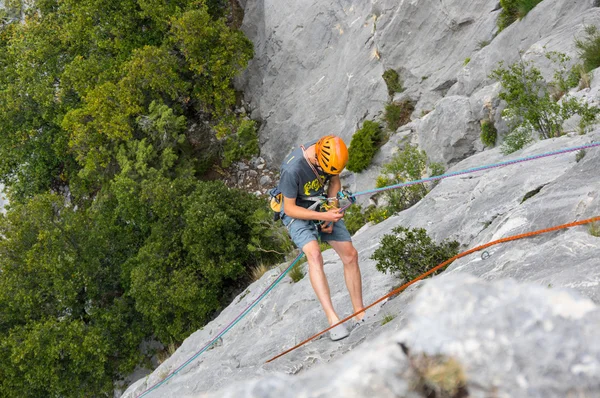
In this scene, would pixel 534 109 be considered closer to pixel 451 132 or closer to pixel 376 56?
pixel 451 132

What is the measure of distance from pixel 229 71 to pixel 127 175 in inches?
215

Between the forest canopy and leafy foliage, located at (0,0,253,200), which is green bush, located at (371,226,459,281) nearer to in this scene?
the forest canopy

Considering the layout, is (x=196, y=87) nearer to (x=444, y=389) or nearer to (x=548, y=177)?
(x=548, y=177)

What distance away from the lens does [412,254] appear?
6582 millimetres

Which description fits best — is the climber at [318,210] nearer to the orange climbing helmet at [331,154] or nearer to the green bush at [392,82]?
the orange climbing helmet at [331,154]

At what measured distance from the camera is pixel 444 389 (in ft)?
5.72

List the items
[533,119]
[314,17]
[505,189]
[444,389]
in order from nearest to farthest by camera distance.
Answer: [444,389] < [505,189] < [533,119] < [314,17]

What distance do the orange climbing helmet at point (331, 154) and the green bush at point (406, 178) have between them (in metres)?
6.94

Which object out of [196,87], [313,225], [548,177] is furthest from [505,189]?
[196,87]

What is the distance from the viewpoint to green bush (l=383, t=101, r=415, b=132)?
17688 millimetres

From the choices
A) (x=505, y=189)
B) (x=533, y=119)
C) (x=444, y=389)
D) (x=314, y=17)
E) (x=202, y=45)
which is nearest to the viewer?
(x=444, y=389)

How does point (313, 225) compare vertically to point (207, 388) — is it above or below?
above

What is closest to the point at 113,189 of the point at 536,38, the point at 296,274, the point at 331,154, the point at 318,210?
the point at 296,274

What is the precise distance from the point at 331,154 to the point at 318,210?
841 mm
